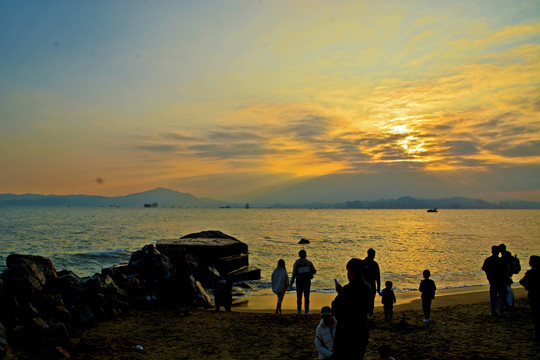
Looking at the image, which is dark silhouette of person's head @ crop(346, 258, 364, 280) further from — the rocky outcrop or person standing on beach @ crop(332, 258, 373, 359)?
the rocky outcrop

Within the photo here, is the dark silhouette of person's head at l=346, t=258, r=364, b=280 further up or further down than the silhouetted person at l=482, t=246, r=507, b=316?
further up

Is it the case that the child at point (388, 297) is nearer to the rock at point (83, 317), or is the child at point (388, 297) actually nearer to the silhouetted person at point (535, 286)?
the silhouetted person at point (535, 286)

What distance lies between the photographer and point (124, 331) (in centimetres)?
1023

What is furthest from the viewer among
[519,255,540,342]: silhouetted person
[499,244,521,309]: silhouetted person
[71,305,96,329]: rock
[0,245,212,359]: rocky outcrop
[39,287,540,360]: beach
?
[499,244,521,309]: silhouetted person

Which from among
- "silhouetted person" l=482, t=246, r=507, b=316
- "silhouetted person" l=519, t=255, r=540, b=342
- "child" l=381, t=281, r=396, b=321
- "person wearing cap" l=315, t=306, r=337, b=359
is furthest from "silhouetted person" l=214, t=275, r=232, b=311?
"silhouetted person" l=519, t=255, r=540, b=342

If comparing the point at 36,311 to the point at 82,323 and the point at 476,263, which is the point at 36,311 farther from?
the point at 476,263

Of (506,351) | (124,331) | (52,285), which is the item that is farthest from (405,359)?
(52,285)

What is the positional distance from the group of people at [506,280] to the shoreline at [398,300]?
345cm

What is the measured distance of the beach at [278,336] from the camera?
324 inches

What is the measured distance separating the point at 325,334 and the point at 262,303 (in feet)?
39.6

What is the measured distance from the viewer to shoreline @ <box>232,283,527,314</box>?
15.0 metres

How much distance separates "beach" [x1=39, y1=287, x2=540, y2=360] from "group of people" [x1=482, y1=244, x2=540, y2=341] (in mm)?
A: 376

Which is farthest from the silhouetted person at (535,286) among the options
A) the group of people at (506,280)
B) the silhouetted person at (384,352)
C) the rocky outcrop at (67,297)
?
the rocky outcrop at (67,297)

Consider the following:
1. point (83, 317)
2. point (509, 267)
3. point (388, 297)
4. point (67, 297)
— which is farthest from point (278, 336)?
point (509, 267)
